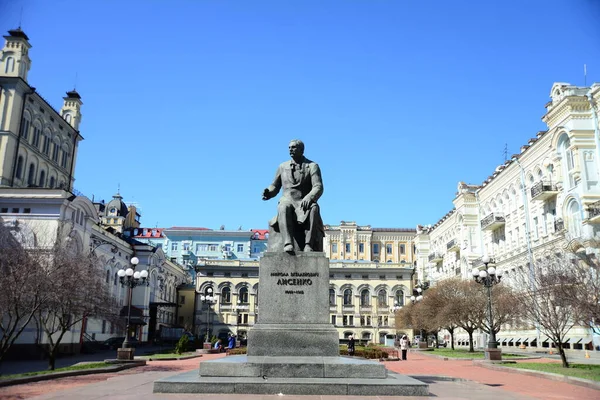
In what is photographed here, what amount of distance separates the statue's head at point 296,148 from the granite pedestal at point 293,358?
270 cm

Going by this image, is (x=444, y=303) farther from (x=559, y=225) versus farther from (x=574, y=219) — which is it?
(x=574, y=219)

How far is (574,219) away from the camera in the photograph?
36.4 m

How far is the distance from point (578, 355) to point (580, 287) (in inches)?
517

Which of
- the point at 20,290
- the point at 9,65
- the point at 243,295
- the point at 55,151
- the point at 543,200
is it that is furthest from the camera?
the point at 243,295

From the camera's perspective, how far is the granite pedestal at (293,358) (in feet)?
29.8

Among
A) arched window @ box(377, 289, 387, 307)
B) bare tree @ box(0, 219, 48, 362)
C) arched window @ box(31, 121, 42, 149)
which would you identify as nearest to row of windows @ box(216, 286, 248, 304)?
arched window @ box(377, 289, 387, 307)

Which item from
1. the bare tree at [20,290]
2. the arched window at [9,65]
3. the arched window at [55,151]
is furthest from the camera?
the arched window at [55,151]

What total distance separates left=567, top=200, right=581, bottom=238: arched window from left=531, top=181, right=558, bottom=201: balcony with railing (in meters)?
1.93

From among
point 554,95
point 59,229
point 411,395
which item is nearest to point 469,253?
point 554,95

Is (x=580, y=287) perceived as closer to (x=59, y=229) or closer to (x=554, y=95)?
(x=554, y=95)

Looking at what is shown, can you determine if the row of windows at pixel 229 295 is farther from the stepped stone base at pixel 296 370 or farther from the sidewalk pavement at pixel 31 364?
the stepped stone base at pixel 296 370

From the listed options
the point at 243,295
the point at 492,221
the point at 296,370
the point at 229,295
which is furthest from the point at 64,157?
the point at 296,370

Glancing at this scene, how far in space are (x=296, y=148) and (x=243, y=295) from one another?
6982cm

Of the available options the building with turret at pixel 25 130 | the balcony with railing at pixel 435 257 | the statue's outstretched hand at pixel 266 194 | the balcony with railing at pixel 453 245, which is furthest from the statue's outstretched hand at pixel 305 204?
the balcony with railing at pixel 435 257
